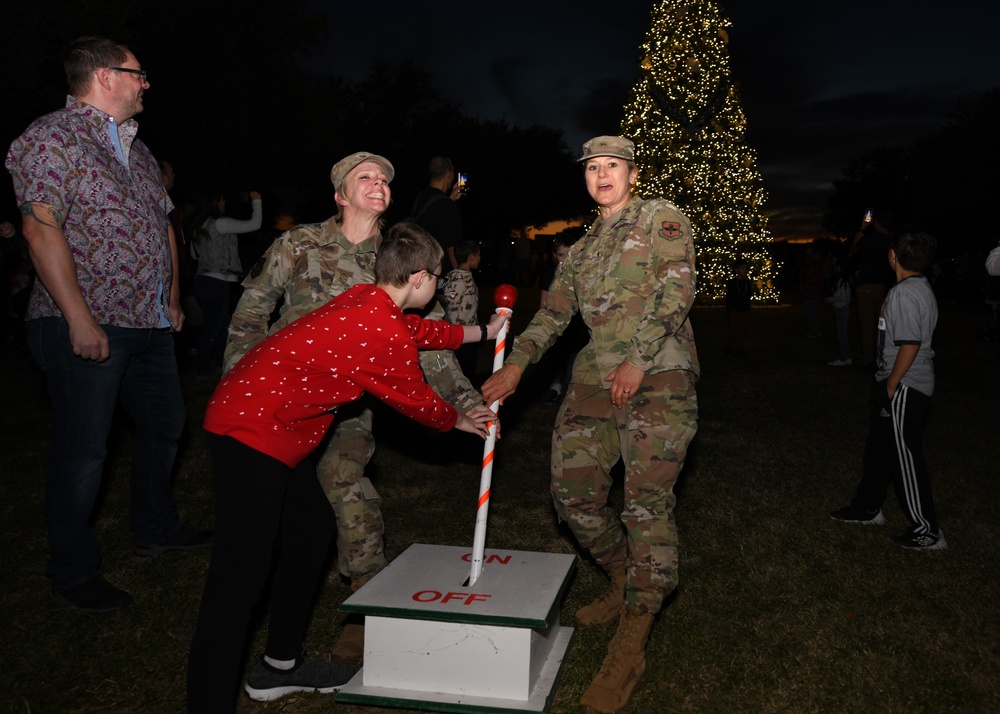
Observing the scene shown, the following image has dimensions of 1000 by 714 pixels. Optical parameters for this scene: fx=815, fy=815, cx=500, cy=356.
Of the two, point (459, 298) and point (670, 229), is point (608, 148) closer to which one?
point (670, 229)

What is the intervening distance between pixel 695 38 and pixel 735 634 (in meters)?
26.0

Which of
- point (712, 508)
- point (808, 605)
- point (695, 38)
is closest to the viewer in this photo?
point (808, 605)

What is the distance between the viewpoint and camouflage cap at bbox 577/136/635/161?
4133mm

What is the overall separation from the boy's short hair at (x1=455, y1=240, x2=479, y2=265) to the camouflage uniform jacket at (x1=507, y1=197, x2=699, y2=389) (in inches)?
159

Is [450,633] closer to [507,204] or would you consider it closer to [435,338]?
[435,338]

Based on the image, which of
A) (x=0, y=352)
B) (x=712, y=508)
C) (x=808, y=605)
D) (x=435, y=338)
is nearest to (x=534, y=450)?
(x=712, y=508)

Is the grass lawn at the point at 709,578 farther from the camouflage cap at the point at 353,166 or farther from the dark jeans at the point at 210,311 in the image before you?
the camouflage cap at the point at 353,166

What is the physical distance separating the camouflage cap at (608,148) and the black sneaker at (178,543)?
11.6 ft

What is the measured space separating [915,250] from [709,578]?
8.67 feet

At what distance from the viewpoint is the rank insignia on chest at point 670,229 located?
3996 mm

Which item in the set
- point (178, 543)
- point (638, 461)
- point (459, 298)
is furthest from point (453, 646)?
point (459, 298)

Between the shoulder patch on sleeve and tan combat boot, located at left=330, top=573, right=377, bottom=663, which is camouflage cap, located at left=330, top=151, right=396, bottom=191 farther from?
tan combat boot, located at left=330, top=573, right=377, bottom=663

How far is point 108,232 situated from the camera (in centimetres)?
431

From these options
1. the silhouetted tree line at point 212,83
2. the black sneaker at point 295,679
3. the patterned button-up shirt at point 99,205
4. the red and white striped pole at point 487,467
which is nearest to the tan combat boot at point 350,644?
the black sneaker at point 295,679
